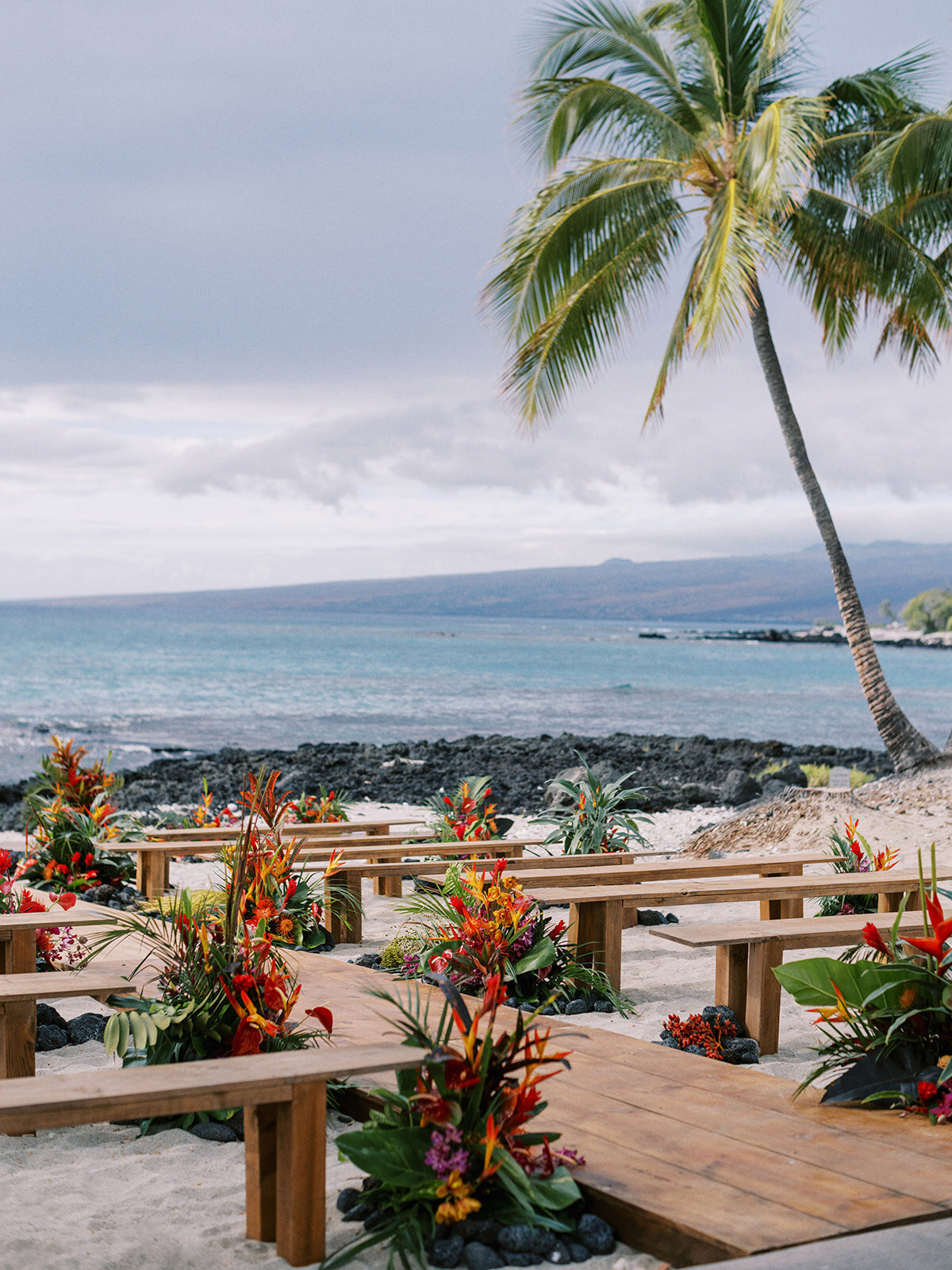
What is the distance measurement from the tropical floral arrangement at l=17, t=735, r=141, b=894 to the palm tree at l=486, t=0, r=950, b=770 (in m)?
6.18

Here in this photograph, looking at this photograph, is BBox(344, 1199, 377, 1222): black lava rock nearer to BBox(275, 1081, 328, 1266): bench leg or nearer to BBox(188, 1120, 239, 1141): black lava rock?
BBox(275, 1081, 328, 1266): bench leg

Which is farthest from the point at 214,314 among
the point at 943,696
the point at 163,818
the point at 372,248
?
the point at 943,696

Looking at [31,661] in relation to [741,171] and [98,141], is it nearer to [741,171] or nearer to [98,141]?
[98,141]

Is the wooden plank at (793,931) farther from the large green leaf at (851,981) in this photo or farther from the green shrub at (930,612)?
the green shrub at (930,612)

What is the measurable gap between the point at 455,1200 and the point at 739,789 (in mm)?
11545

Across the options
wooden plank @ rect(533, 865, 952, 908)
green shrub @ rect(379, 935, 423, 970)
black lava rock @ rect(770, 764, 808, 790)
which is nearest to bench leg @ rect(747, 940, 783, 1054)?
wooden plank @ rect(533, 865, 952, 908)

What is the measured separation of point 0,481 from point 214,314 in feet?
247

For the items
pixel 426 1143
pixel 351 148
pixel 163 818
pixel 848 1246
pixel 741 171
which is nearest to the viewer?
pixel 848 1246

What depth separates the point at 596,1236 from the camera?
2689 mm

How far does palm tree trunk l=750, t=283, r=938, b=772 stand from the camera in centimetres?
1257

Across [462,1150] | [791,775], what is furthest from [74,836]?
[791,775]

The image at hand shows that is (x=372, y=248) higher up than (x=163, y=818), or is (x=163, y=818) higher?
(x=372, y=248)

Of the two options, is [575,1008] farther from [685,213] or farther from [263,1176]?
[685,213]

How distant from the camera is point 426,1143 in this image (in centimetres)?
273
